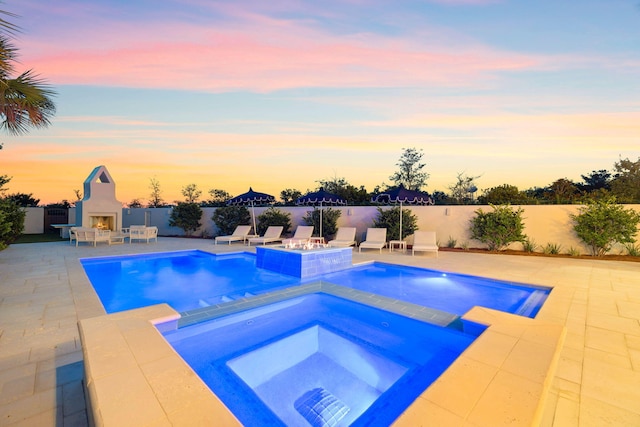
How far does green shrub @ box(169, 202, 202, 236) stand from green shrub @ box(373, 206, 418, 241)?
10168 mm

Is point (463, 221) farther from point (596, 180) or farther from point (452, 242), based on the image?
point (596, 180)

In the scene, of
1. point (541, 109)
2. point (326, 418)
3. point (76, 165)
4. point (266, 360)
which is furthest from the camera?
point (76, 165)

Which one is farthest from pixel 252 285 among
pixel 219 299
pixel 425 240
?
pixel 425 240

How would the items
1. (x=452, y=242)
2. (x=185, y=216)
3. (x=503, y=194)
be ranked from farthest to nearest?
(x=185, y=216) → (x=503, y=194) → (x=452, y=242)

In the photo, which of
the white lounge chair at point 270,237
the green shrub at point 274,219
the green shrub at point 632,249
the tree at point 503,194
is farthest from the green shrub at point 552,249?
the green shrub at point 274,219

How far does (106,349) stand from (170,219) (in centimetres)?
1595

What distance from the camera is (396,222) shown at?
11.1m

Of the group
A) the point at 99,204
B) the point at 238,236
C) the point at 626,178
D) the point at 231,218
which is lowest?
the point at 238,236

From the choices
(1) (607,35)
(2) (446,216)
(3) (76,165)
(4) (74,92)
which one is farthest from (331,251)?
(3) (76,165)

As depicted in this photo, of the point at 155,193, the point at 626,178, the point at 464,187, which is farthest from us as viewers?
the point at 155,193

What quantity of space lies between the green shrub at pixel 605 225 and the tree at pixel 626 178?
490 inches

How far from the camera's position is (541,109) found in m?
9.70

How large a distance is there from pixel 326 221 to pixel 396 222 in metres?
2.94

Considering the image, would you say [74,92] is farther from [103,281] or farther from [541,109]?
[541,109]
